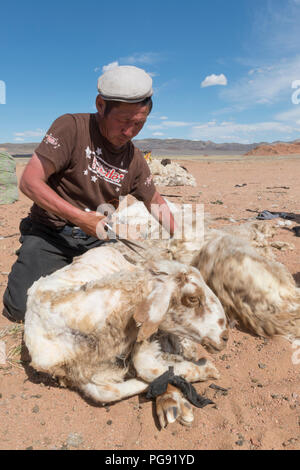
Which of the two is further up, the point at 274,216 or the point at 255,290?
the point at 255,290

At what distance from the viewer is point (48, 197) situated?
3.03 m

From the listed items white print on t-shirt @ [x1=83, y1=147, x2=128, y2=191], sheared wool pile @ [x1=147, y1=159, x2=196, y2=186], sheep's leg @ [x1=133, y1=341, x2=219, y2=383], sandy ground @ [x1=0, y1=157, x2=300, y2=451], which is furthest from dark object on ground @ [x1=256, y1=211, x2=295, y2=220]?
sheared wool pile @ [x1=147, y1=159, x2=196, y2=186]

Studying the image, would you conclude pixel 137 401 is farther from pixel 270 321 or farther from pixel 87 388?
pixel 270 321

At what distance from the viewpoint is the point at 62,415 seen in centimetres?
231

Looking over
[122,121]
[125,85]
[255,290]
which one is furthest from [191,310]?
[125,85]

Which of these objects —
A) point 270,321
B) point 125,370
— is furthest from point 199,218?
point 125,370

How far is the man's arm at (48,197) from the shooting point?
299 centimetres

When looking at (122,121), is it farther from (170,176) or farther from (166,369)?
(170,176)

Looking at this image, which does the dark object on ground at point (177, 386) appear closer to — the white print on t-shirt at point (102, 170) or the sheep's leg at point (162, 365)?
the sheep's leg at point (162, 365)

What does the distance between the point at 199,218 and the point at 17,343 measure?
2.35 m

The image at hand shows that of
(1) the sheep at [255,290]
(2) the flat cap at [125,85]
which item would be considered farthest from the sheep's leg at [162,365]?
(2) the flat cap at [125,85]

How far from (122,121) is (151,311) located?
5.71 feet

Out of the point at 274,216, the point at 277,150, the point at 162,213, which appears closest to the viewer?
the point at 162,213

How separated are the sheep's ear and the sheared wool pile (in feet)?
35.8
